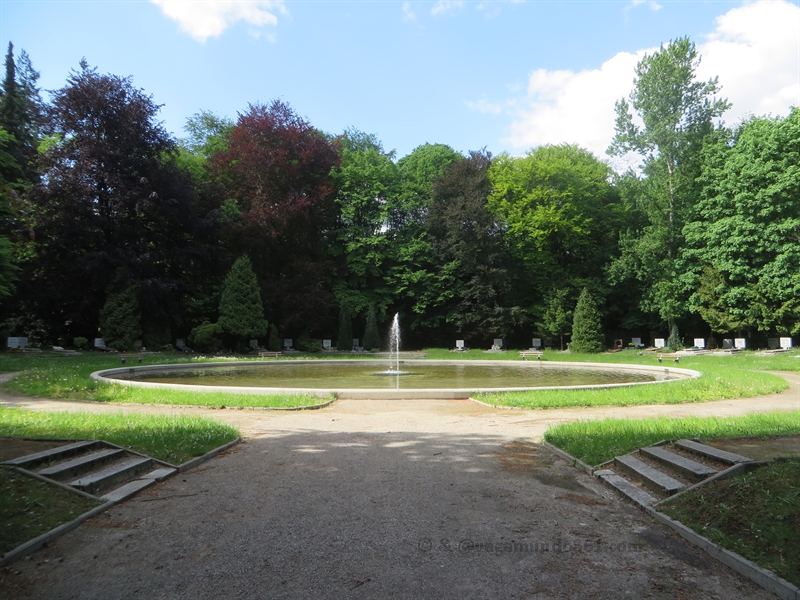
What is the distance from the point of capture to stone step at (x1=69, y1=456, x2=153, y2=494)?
5.83 metres

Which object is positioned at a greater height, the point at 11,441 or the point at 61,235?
the point at 61,235

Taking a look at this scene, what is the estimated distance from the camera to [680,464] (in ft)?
20.3

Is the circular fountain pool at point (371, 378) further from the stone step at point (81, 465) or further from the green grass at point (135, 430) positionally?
the stone step at point (81, 465)

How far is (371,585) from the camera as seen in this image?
3760 mm

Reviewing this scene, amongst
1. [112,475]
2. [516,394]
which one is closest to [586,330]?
[516,394]

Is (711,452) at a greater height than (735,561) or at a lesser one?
greater

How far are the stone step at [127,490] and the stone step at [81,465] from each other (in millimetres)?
569

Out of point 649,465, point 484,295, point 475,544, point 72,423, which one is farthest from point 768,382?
point 484,295

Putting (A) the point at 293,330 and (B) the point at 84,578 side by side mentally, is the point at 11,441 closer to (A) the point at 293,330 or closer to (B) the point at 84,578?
(B) the point at 84,578

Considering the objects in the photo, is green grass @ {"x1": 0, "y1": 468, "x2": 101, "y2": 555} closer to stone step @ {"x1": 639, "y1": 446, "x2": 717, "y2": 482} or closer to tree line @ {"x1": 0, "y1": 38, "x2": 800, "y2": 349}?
stone step @ {"x1": 639, "y1": 446, "x2": 717, "y2": 482}

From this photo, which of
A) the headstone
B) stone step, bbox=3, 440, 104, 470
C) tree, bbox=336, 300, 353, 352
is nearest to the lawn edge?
stone step, bbox=3, 440, 104, 470

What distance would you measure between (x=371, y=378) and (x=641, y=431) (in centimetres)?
1116

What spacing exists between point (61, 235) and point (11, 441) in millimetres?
25546

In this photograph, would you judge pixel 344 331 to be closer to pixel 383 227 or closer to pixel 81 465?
pixel 383 227
